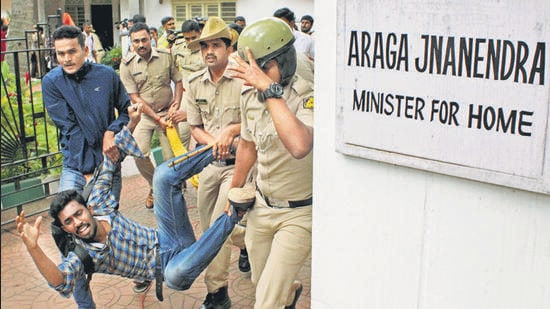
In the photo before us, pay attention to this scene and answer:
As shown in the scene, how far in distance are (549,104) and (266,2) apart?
14141mm

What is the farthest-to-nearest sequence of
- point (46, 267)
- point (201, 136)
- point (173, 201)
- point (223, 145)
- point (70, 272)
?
1. point (201, 136)
2. point (223, 145)
3. point (173, 201)
4. point (70, 272)
5. point (46, 267)

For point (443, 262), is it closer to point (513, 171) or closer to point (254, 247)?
point (513, 171)

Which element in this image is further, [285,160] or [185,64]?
[185,64]

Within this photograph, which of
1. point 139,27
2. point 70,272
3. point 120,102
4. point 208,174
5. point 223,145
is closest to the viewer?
point 70,272

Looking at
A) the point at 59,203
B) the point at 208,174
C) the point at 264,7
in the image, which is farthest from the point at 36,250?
the point at 264,7

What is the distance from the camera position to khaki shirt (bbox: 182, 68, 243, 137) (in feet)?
14.3

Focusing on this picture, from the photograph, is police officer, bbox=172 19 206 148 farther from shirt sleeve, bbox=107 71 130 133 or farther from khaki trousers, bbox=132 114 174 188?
shirt sleeve, bbox=107 71 130 133

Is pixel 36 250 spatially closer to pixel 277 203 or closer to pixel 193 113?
pixel 277 203

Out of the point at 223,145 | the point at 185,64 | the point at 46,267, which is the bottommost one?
the point at 46,267

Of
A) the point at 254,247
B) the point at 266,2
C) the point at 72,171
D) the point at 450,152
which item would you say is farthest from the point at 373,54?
the point at 266,2

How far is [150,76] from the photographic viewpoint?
631 cm

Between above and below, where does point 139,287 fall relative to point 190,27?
below

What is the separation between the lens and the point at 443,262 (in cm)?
238

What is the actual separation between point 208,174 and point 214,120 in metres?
0.42
